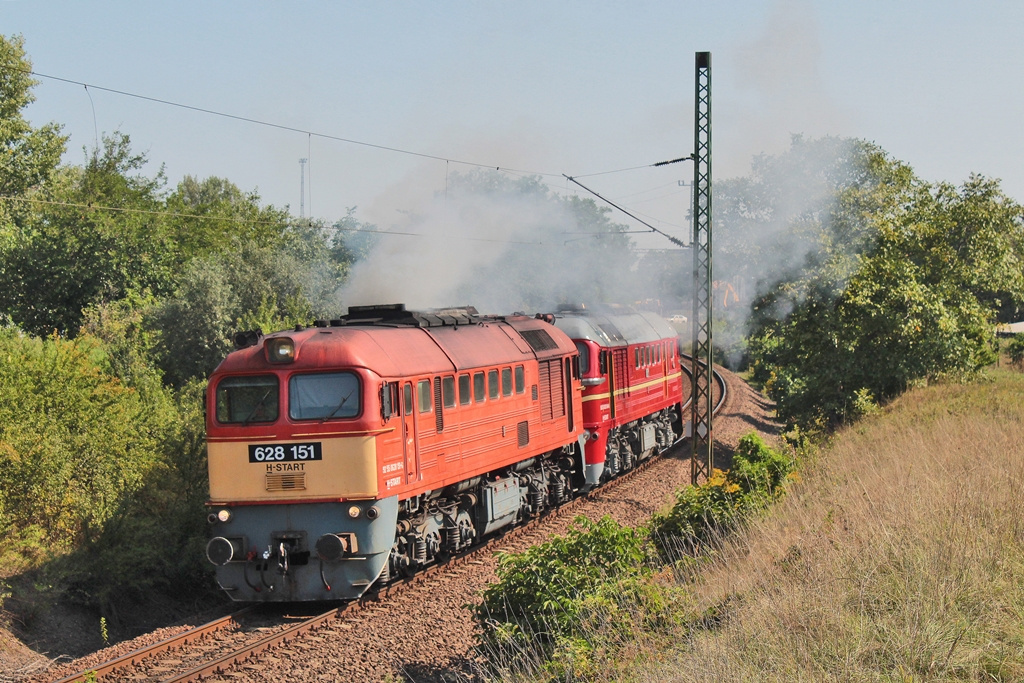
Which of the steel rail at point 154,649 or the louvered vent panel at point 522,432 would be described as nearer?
the steel rail at point 154,649

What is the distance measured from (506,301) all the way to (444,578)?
75.1 feet

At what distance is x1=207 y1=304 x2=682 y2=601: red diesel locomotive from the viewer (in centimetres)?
1147

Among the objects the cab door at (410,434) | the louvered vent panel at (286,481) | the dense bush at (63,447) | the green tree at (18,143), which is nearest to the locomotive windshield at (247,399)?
the louvered vent panel at (286,481)

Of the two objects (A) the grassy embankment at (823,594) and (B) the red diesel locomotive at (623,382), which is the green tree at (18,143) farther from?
(A) the grassy embankment at (823,594)

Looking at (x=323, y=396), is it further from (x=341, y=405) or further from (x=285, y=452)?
(x=285, y=452)

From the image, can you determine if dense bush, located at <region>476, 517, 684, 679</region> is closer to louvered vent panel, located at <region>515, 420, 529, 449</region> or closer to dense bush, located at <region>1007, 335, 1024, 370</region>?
louvered vent panel, located at <region>515, 420, 529, 449</region>

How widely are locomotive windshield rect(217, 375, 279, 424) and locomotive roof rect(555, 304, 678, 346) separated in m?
8.84

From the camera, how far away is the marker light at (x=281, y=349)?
38.3ft

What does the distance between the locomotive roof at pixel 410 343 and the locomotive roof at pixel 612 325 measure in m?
2.04

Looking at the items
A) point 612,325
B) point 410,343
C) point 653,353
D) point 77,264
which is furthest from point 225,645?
point 77,264

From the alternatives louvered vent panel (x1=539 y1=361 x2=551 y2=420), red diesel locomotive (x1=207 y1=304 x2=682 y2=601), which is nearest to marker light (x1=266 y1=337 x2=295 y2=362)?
red diesel locomotive (x1=207 y1=304 x2=682 y2=601)

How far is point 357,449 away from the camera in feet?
37.3

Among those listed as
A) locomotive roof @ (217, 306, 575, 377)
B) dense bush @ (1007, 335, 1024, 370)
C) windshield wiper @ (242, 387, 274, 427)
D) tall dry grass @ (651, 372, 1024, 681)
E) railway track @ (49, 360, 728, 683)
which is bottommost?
railway track @ (49, 360, 728, 683)

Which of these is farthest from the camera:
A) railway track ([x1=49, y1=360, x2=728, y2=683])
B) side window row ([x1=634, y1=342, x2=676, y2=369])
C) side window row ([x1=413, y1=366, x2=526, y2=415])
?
side window row ([x1=634, y1=342, x2=676, y2=369])
